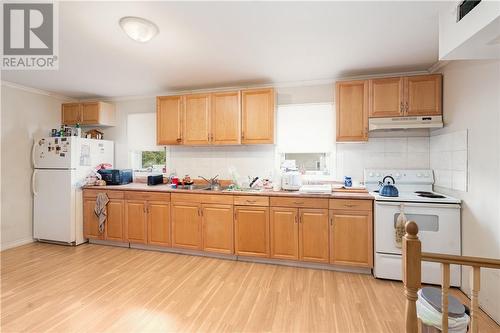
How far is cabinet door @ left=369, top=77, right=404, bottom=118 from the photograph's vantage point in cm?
302

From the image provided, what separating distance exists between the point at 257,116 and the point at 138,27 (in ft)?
5.99

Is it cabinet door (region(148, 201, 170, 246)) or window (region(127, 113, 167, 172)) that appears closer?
cabinet door (region(148, 201, 170, 246))

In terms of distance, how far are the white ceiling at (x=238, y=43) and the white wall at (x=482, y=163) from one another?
0.53m

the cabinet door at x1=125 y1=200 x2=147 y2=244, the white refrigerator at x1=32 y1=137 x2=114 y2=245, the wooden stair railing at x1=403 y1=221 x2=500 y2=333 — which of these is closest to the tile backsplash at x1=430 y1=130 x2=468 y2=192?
the wooden stair railing at x1=403 y1=221 x2=500 y2=333

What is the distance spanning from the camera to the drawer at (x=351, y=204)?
9.30 ft

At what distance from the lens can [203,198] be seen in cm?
338

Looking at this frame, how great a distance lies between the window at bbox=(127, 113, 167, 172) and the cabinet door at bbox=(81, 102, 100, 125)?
1.61 feet

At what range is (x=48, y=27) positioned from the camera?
220 centimetres

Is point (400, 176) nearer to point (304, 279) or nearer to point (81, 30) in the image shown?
point (304, 279)

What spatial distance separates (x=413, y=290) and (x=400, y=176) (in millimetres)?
2356

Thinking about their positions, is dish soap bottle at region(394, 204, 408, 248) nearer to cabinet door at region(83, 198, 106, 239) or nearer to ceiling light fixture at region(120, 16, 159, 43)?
ceiling light fixture at region(120, 16, 159, 43)

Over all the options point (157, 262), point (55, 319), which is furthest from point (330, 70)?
point (55, 319)

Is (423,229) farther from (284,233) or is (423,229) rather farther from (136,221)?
(136,221)

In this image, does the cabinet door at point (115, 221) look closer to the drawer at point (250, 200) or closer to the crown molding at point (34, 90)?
the drawer at point (250, 200)
